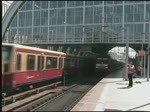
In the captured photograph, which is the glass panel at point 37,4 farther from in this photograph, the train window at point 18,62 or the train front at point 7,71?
the train front at point 7,71

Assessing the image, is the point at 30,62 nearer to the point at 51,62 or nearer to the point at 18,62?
the point at 18,62

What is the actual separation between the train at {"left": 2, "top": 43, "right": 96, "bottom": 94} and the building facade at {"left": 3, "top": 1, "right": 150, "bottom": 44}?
130 ft

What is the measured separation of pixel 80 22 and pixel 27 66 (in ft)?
176

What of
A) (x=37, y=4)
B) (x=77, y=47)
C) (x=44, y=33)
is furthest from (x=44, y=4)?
(x=77, y=47)

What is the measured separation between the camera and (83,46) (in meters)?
72.3

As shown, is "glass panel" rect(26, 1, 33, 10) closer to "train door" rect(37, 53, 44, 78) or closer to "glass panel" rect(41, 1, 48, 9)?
"glass panel" rect(41, 1, 48, 9)

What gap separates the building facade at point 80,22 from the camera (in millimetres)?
68688

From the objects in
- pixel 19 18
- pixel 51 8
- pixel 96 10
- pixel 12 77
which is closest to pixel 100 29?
Answer: pixel 96 10

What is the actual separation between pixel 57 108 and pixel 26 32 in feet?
201

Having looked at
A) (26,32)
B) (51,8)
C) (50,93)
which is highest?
(51,8)

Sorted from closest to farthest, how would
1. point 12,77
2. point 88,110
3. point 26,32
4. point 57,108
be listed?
point 88,110 < point 57,108 < point 12,77 < point 26,32

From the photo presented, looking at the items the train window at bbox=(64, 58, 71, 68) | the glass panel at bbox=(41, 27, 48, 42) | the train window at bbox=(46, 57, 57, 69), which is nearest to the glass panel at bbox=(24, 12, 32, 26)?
the glass panel at bbox=(41, 27, 48, 42)

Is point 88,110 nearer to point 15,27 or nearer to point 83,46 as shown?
point 83,46

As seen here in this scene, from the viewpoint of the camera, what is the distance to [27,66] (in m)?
19.8
